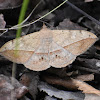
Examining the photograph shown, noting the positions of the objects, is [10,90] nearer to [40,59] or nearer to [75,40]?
[40,59]

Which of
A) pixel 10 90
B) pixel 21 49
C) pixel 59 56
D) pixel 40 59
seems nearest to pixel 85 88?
pixel 59 56

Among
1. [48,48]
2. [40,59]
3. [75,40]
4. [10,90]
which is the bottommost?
[10,90]

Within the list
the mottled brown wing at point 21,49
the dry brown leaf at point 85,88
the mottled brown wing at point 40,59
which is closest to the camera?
the dry brown leaf at point 85,88

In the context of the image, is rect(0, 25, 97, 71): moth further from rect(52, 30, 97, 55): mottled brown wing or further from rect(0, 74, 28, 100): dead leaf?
rect(0, 74, 28, 100): dead leaf

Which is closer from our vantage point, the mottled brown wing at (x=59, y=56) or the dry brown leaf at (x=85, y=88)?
the dry brown leaf at (x=85, y=88)

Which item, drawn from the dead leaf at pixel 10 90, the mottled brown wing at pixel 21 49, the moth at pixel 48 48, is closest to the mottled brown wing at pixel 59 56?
the moth at pixel 48 48

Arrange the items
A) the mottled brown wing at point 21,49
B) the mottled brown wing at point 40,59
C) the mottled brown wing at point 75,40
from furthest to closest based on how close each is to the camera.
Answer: the mottled brown wing at point 75,40, the mottled brown wing at point 21,49, the mottled brown wing at point 40,59

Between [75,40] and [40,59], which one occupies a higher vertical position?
[75,40]

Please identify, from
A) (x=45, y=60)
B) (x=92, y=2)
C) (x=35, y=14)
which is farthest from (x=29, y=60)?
(x=92, y=2)

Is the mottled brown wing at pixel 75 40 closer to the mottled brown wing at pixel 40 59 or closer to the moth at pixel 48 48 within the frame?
the moth at pixel 48 48
